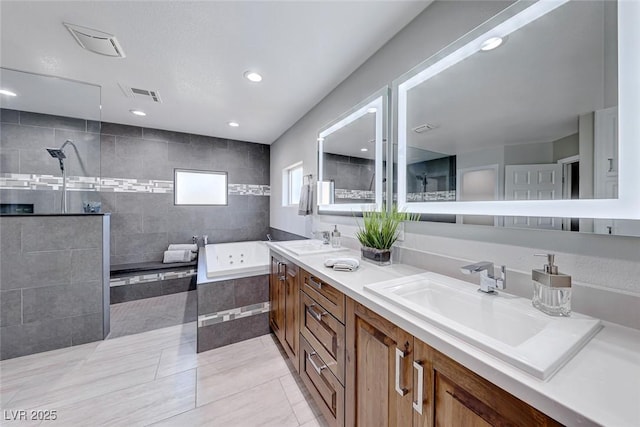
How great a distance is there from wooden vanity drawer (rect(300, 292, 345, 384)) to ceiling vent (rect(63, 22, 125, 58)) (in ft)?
7.57

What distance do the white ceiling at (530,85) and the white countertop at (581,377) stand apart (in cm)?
73

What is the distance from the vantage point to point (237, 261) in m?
3.99

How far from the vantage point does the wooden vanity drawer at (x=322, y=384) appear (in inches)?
47.7

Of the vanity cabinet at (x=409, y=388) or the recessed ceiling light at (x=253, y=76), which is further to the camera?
the recessed ceiling light at (x=253, y=76)

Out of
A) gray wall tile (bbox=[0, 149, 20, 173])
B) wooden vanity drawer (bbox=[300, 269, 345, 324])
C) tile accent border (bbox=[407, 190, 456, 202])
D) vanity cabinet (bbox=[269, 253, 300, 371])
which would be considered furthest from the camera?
gray wall tile (bbox=[0, 149, 20, 173])

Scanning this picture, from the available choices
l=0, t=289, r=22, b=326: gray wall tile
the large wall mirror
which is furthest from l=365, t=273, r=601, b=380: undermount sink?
l=0, t=289, r=22, b=326: gray wall tile

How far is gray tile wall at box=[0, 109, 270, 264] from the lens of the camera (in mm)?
2535

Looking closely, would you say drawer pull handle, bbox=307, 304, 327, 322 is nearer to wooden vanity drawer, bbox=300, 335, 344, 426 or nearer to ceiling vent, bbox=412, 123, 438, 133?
wooden vanity drawer, bbox=300, 335, 344, 426

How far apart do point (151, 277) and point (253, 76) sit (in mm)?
3045

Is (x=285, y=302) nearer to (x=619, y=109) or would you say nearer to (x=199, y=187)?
(x=619, y=109)

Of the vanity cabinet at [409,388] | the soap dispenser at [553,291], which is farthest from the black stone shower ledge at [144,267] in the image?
the soap dispenser at [553,291]

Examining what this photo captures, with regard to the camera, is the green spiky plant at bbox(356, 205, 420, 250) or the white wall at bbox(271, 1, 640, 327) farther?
the green spiky plant at bbox(356, 205, 420, 250)

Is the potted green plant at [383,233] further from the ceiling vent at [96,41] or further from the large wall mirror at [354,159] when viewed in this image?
the ceiling vent at [96,41]

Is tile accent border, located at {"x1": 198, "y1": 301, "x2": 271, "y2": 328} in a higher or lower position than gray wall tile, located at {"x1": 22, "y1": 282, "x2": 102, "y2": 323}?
lower
